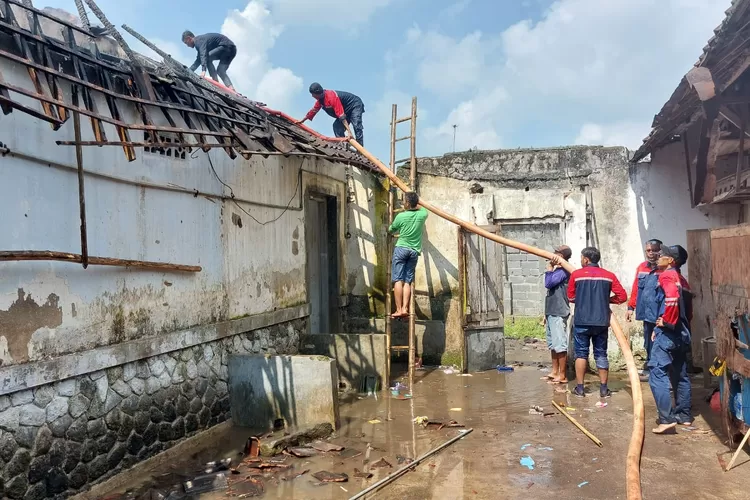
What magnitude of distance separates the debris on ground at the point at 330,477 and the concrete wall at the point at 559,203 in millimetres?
5145

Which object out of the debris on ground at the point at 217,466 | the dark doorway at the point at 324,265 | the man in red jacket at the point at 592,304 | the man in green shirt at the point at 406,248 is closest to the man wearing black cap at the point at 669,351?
the man in red jacket at the point at 592,304

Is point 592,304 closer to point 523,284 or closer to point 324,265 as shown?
point 324,265

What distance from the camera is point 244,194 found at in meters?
7.17

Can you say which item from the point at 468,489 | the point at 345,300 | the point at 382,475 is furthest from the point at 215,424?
the point at 345,300

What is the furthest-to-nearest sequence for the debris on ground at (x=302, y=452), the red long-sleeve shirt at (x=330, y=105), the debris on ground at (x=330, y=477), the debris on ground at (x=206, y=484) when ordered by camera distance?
1. the red long-sleeve shirt at (x=330, y=105)
2. the debris on ground at (x=302, y=452)
3. the debris on ground at (x=330, y=477)
4. the debris on ground at (x=206, y=484)

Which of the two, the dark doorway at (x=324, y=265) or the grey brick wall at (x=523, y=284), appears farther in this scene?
the grey brick wall at (x=523, y=284)

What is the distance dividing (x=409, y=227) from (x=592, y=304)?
2.78 meters

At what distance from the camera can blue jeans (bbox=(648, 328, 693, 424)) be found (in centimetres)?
580

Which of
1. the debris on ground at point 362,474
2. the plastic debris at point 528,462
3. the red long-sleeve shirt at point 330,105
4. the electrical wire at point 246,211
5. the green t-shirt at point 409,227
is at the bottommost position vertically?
the plastic debris at point 528,462

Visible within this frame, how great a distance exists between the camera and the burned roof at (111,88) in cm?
394

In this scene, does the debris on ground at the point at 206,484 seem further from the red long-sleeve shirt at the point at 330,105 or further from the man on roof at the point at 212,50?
the man on roof at the point at 212,50

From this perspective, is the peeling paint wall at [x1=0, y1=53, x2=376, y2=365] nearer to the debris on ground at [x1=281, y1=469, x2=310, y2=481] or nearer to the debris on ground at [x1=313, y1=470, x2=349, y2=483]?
the debris on ground at [x1=281, y1=469, x2=310, y2=481]

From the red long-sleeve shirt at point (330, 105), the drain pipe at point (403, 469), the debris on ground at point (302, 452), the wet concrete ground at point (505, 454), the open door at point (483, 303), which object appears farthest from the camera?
the red long-sleeve shirt at point (330, 105)

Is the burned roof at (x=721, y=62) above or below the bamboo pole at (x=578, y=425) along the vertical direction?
above
